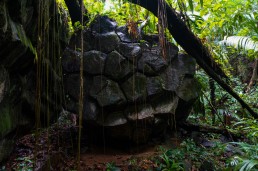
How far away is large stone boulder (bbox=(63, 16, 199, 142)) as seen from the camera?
225 inches

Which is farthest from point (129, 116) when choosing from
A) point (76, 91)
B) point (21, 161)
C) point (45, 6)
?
point (45, 6)

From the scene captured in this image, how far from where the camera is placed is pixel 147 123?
5859 millimetres

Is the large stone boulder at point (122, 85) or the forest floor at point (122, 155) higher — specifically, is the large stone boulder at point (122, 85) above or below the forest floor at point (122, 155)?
above

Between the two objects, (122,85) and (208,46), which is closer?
(122,85)

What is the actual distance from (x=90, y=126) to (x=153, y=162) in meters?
1.78

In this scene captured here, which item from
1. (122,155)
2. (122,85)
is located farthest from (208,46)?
(122,155)

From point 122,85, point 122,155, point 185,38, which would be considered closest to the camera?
point 185,38

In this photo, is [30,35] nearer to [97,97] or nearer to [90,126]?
[97,97]

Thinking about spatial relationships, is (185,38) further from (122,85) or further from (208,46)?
(122,85)

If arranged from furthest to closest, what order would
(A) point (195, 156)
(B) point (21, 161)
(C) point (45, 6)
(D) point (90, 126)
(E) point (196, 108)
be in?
1. (E) point (196, 108)
2. (D) point (90, 126)
3. (A) point (195, 156)
4. (B) point (21, 161)
5. (C) point (45, 6)

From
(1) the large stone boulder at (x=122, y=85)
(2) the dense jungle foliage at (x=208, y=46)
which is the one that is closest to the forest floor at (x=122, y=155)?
(2) the dense jungle foliage at (x=208, y=46)

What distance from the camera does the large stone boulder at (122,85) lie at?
570 centimetres

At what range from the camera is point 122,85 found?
5777 mm

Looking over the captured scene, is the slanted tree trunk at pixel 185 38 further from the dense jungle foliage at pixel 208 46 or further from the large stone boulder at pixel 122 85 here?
the large stone boulder at pixel 122 85
